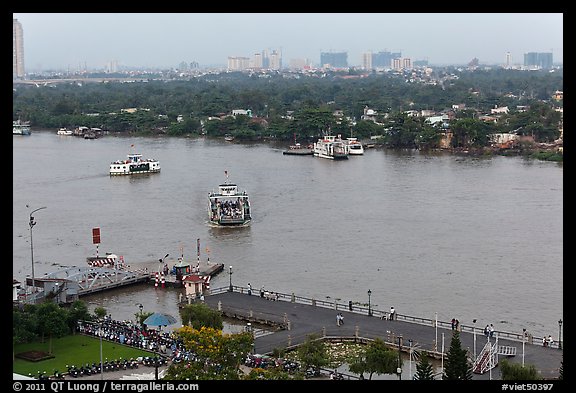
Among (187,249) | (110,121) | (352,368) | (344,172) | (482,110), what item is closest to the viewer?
(352,368)

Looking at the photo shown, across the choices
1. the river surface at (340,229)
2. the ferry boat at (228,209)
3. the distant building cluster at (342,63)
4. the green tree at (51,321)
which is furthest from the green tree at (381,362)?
the distant building cluster at (342,63)

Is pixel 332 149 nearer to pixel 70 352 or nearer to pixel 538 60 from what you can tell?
pixel 70 352

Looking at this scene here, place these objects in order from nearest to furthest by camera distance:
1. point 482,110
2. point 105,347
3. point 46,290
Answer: point 105,347, point 46,290, point 482,110

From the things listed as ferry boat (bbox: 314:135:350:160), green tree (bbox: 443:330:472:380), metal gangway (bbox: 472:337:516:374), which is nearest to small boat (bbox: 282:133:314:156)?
Result: ferry boat (bbox: 314:135:350:160)

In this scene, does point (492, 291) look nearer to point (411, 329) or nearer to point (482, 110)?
point (411, 329)

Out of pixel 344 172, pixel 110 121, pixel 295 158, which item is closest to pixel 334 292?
pixel 344 172

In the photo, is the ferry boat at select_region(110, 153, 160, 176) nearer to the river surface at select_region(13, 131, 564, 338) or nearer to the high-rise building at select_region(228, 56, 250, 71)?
the river surface at select_region(13, 131, 564, 338)
